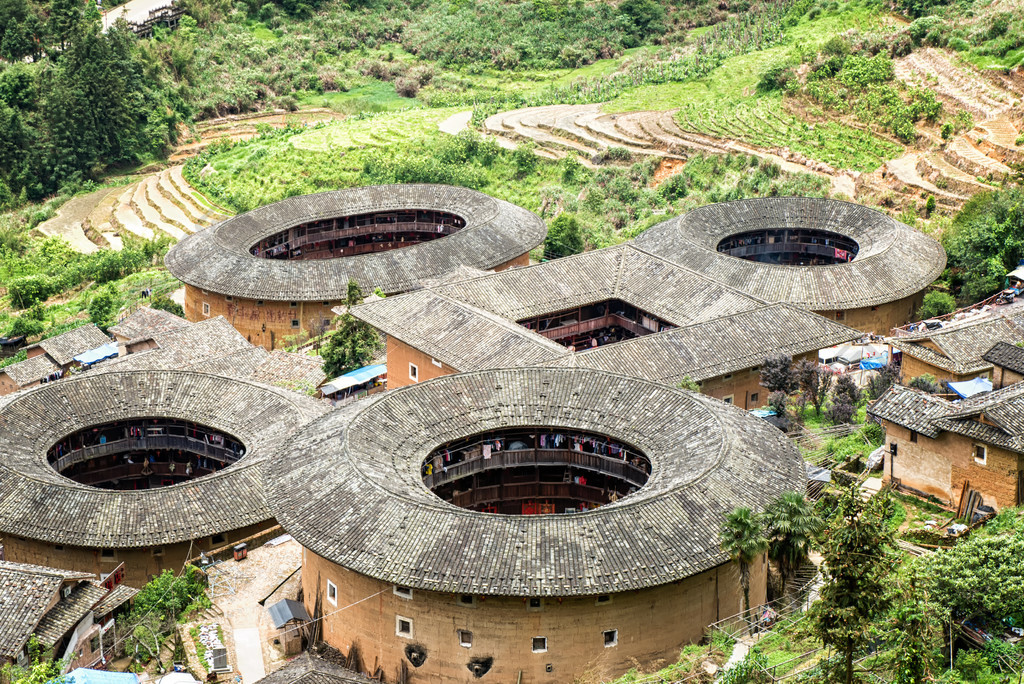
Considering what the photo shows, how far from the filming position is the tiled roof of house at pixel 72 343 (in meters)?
82.8

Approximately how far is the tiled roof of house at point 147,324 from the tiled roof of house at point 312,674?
3747 centimetres

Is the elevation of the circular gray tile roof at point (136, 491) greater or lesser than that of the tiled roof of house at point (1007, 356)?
lesser

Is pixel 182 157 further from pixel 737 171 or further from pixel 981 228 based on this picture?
pixel 981 228

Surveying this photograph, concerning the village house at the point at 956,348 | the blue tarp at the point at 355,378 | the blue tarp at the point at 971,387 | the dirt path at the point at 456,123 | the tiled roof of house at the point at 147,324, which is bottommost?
the blue tarp at the point at 355,378

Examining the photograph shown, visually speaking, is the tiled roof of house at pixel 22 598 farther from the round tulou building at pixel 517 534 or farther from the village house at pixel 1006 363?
the village house at pixel 1006 363

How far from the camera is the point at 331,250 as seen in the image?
99.3 meters

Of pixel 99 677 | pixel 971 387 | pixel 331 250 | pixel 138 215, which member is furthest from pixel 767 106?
pixel 99 677

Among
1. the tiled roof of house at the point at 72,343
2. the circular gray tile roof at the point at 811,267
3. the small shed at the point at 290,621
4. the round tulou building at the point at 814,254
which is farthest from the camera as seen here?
the tiled roof of house at the point at 72,343

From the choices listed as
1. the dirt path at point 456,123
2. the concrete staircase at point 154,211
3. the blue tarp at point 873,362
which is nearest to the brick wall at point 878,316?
the blue tarp at point 873,362

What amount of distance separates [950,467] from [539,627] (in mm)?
19387

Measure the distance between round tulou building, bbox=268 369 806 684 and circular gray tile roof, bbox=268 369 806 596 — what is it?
0.23 feet

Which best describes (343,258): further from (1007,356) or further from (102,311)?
(1007,356)

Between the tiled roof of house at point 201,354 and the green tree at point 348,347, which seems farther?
the green tree at point 348,347

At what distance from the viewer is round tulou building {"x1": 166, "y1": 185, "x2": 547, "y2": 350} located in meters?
86.8
